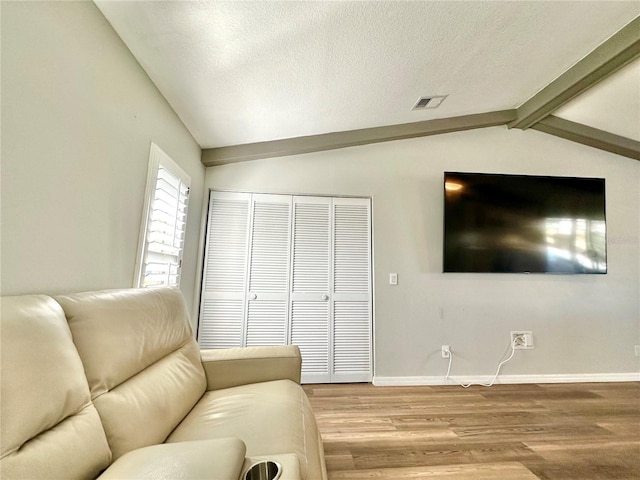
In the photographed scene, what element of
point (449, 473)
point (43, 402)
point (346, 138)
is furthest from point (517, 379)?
point (43, 402)

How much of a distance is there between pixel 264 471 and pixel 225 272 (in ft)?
7.35

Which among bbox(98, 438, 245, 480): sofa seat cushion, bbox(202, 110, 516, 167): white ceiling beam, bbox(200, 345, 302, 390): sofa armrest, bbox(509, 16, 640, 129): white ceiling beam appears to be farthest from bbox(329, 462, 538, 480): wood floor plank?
bbox(509, 16, 640, 129): white ceiling beam

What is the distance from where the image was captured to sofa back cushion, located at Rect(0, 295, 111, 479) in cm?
59

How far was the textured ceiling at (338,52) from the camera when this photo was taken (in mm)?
1448

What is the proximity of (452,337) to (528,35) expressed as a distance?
103 inches

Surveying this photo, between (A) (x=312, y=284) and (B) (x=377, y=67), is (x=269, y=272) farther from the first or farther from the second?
(B) (x=377, y=67)

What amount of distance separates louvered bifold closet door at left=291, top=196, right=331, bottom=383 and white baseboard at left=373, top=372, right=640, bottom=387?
0.64 meters

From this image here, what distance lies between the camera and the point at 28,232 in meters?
1.00

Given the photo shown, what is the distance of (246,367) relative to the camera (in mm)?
1634

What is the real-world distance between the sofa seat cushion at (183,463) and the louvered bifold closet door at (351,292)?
2.15 metres

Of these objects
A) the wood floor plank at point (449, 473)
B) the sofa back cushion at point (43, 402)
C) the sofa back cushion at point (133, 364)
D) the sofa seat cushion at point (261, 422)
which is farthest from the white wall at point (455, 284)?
the sofa back cushion at point (43, 402)

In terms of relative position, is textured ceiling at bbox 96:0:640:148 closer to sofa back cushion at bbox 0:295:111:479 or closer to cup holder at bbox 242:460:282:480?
sofa back cushion at bbox 0:295:111:479

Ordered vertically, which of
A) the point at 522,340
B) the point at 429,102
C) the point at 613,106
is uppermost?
the point at 613,106

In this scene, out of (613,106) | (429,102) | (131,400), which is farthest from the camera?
(613,106)
